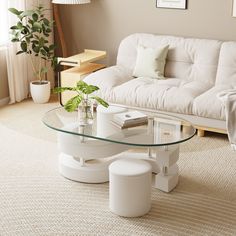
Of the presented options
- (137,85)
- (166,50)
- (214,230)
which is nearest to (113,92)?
(137,85)

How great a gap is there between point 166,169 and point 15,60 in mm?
2723

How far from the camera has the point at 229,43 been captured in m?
5.06

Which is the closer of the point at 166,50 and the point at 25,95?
the point at 166,50

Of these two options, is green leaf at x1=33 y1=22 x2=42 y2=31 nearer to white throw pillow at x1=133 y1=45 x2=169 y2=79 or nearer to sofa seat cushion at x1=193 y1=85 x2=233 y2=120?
white throw pillow at x1=133 y1=45 x2=169 y2=79

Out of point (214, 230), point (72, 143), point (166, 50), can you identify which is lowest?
point (214, 230)

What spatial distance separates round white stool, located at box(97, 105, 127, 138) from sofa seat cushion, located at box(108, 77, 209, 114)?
0.83m

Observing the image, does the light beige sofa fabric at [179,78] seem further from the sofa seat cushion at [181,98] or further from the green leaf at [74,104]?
the green leaf at [74,104]

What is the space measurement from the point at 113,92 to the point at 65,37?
164cm

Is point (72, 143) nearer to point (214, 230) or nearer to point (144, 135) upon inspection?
point (144, 135)

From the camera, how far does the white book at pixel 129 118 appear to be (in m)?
3.73

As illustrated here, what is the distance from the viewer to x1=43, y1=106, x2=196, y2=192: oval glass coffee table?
11.8 feet

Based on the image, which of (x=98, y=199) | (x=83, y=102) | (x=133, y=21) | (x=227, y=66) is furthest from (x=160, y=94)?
(x=98, y=199)

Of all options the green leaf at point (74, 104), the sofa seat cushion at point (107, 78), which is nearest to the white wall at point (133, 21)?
the sofa seat cushion at point (107, 78)

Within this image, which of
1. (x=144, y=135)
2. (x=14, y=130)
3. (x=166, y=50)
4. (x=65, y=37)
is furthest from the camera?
(x=65, y=37)
